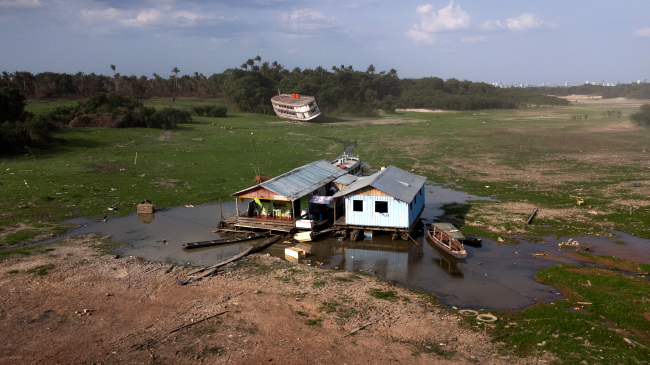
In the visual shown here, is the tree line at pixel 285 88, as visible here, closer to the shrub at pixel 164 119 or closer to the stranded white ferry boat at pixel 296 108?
the stranded white ferry boat at pixel 296 108

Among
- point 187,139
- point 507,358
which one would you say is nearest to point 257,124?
point 187,139

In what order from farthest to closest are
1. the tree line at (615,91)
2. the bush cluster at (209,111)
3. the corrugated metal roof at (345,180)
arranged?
the tree line at (615,91) < the bush cluster at (209,111) < the corrugated metal roof at (345,180)

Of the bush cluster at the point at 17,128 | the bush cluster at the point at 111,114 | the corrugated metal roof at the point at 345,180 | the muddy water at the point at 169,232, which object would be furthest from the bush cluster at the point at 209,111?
the corrugated metal roof at the point at 345,180

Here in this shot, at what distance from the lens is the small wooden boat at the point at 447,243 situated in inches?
877

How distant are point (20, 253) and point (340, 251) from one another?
1702 cm

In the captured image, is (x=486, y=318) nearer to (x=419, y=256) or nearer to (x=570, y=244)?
(x=419, y=256)

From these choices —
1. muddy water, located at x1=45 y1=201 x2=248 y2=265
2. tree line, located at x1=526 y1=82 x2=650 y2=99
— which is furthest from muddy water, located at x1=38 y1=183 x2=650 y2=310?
tree line, located at x1=526 y1=82 x2=650 y2=99

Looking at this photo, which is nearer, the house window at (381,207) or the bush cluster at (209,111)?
the house window at (381,207)

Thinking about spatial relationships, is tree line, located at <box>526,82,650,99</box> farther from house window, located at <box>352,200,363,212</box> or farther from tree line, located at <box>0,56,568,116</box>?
house window, located at <box>352,200,363,212</box>

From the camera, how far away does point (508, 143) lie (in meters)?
60.3

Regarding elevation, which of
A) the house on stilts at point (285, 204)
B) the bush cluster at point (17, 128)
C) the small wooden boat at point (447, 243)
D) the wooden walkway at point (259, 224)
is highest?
the bush cluster at point (17, 128)

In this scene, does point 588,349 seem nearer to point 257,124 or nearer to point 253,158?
point 253,158

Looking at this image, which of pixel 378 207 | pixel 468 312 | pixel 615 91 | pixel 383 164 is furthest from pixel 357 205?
pixel 615 91

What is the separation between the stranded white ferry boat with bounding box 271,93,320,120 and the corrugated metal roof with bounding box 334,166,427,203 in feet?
201
